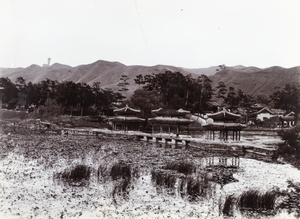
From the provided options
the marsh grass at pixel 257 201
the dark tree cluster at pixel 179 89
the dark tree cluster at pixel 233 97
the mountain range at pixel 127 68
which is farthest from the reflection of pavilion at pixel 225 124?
the marsh grass at pixel 257 201

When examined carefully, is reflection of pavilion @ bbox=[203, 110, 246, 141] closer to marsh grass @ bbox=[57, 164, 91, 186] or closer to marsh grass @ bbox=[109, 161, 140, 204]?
marsh grass @ bbox=[109, 161, 140, 204]

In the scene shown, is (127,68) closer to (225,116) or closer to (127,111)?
(127,111)

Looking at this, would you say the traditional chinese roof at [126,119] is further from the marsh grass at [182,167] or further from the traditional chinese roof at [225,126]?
the marsh grass at [182,167]

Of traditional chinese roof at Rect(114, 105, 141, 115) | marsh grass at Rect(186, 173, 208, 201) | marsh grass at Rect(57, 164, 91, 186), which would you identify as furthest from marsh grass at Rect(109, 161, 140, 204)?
traditional chinese roof at Rect(114, 105, 141, 115)

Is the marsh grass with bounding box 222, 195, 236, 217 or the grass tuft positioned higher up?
the grass tuft

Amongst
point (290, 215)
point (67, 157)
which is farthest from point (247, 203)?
point (67, 157)

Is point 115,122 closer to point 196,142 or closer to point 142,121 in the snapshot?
point 142,121
